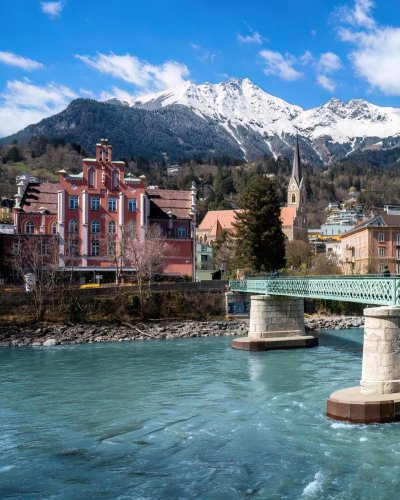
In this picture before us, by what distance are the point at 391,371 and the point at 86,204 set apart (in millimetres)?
50969

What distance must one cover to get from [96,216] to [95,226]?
1.16 metres

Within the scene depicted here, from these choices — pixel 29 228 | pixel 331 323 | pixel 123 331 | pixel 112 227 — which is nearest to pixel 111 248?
pixel 112 227

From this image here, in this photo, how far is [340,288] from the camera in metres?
27.5

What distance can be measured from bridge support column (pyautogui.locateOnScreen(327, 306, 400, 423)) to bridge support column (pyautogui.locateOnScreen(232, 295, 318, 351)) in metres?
18.5

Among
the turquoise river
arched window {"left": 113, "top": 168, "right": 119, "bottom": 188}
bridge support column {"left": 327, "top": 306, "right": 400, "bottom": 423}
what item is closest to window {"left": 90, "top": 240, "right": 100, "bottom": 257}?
arched window {"left": 113, "top": 168, "right": 119, "bottom": 188}

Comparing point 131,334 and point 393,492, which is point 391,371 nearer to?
point 393,492

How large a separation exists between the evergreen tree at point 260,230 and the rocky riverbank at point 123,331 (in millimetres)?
8419

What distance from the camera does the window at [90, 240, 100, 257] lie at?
65.4 metres

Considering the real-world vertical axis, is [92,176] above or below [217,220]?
below

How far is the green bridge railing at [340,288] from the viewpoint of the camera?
21.2 metres

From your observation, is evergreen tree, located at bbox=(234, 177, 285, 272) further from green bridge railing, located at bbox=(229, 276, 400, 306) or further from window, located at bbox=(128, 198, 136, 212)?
window, located at bbox=(128, 198, 136, 212)

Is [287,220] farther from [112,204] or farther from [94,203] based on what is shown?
[94,203]

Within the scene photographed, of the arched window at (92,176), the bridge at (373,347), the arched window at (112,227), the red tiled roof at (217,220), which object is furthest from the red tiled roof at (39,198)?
the red tiled roof at (217,220)

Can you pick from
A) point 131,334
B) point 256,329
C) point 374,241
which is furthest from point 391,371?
point 374,241
